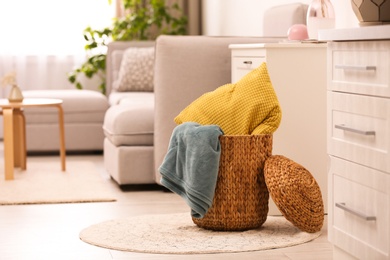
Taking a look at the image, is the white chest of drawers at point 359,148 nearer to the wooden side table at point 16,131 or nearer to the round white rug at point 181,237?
the round white rug at point 181,237


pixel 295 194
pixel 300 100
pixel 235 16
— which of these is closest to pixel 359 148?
pixel 295 194

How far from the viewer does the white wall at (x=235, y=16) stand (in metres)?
5.31

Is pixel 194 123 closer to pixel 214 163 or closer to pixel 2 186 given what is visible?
pixel 214 163

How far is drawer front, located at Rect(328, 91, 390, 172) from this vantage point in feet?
6.93

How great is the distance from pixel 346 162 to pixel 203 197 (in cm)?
74

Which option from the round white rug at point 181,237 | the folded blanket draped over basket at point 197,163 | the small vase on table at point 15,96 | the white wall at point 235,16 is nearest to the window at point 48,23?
the white wall at point 235,16

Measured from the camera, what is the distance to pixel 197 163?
2965mm

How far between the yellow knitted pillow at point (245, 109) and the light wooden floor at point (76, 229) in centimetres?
46

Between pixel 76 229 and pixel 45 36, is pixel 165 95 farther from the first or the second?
pixel 45 36

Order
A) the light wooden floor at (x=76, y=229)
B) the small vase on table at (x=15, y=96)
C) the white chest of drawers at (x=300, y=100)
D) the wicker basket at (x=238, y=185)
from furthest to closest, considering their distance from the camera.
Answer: the small vase on table at (x=15, y=96)
the white chest of drawers at (x=300, y=100)
the wicker basket at (x=238, y=185)
the light wooden floor at (x=76, y=229)

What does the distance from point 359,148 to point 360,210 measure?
164mm

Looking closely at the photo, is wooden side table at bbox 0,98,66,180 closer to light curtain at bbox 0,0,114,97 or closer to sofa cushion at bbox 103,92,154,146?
sofa cushion at bbox 103,92,154,146

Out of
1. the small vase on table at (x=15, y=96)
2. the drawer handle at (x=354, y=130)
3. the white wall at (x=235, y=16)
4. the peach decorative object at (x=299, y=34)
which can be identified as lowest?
the small vase on table at (x=15, y=96)

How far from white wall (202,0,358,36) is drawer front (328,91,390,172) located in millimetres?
1608
